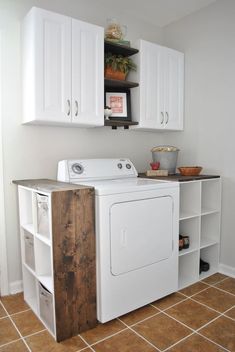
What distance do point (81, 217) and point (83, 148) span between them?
1.01 metres

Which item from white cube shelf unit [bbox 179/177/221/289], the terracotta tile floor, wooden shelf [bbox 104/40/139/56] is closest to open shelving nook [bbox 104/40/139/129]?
wooden shelf [bbox 104/40/139/56]

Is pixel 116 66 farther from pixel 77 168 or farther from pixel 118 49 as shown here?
pixel 77 168

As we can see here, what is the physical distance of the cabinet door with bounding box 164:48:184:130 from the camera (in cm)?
278

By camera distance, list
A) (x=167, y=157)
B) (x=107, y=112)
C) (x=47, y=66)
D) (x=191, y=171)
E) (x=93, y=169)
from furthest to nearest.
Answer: (x=167, y=157) → (x=191, y=171) → (x=107, y=112) → (x=93, y=169) → (x=47, y=66)

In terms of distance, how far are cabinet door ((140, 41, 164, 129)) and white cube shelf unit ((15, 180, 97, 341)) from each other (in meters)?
1.21

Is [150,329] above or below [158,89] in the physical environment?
below

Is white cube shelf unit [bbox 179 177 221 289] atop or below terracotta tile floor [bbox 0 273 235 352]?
atop

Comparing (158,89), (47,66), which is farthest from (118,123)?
(47,66)

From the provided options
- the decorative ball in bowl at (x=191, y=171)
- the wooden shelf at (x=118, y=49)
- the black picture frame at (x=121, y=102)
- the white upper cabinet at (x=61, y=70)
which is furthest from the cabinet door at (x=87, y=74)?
the decorative ball in bowl at (x=191, y=171)

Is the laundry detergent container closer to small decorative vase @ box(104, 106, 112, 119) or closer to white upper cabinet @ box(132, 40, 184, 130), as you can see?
white upper cabinet @ box(132, 40, 184, 130)

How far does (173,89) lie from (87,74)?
1.01m

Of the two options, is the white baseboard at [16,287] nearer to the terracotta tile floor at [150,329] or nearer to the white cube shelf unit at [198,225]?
the terracotta tile floor at [150,329]

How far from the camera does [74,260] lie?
5.67ft

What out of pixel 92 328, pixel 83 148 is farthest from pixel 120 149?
pixel 92 328
